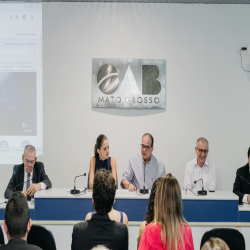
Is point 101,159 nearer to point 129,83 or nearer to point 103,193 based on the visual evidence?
point 129,83

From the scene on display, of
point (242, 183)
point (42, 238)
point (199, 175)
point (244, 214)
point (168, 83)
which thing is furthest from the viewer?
point (168, 83)

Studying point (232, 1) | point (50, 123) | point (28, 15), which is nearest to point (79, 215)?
point (50, 123)

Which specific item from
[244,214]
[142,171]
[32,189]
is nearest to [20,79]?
[32,189]

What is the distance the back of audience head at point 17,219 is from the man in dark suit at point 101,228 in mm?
313

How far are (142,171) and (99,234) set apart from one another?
239 cm

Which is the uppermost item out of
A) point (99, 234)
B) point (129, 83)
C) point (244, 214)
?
point (129, 83)

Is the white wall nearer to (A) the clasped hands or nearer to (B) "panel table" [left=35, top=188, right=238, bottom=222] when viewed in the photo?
(A) the clasped hands

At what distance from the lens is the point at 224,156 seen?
555cm

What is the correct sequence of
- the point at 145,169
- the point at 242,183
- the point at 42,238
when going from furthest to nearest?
the point at 145,169 → the point at 242,183 → the point at 42,238

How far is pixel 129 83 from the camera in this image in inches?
216

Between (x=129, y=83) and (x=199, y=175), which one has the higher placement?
(x=129, y=83)

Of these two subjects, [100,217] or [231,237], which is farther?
[231,237]

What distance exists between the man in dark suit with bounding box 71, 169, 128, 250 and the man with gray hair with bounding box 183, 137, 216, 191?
2.54 m

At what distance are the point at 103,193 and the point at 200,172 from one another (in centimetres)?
279
